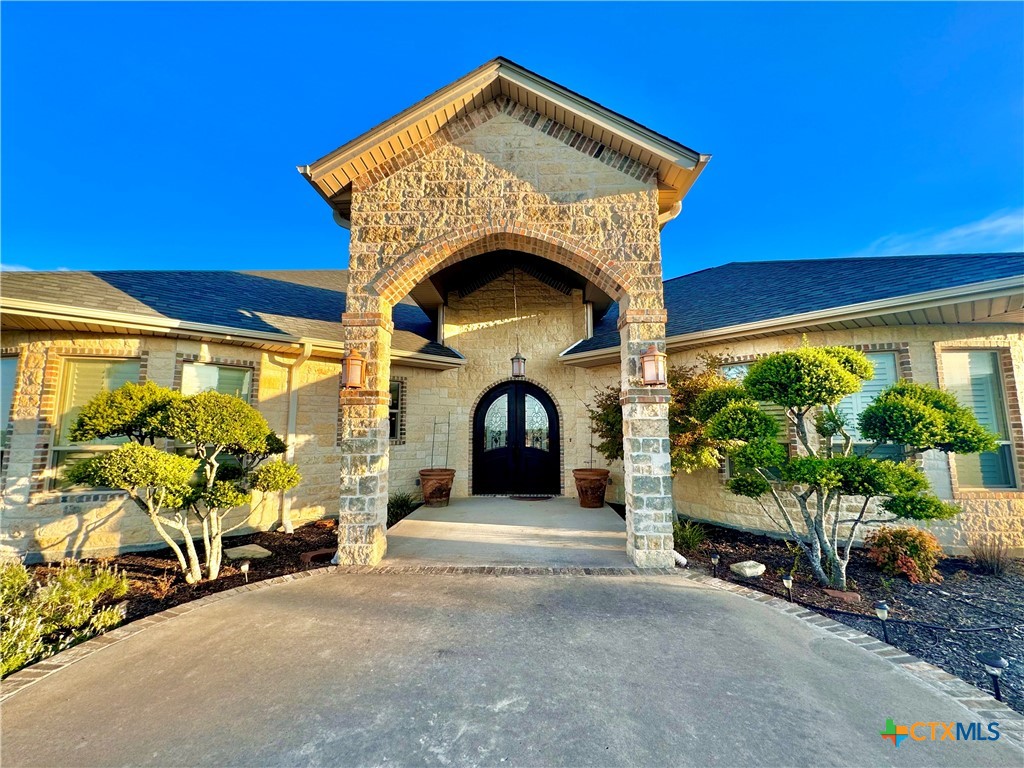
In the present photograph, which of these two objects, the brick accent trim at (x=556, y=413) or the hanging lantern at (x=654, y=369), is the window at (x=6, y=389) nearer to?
the brick accent trim at (x=556, y=413)

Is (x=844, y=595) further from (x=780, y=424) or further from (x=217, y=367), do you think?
(x=217, y=367)

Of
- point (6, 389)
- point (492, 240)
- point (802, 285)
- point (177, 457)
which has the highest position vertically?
point (802, 285)

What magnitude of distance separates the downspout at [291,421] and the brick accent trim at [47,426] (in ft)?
8.33

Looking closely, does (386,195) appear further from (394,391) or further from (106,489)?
(106,489)

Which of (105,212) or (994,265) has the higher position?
(105,212)

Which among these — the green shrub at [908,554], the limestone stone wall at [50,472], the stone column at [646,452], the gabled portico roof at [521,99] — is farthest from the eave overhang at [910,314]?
the limestone stone wall at [50,472]

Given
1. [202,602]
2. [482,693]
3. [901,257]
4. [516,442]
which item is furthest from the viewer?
[516,442]

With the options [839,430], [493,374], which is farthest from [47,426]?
[839,430]

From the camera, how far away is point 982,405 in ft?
19.4

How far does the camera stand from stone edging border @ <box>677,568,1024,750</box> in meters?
2.38

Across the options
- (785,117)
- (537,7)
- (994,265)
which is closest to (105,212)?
(537,7)

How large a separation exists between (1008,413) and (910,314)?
208 cm

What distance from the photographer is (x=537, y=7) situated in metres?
7.49

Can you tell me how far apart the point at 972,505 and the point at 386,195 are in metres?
9.13
